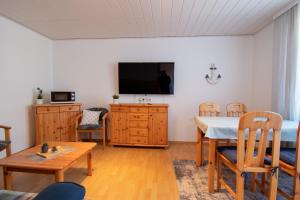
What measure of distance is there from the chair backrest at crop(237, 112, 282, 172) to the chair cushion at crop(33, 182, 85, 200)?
4.57 ft

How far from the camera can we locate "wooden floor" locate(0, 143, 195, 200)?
215 centimetres

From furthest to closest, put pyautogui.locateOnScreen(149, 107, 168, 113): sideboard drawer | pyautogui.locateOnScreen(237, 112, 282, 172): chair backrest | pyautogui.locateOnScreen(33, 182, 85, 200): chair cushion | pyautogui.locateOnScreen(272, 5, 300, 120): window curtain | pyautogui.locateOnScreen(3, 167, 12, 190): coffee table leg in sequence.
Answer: pyautogui.locateOnScreen(149, 107, 168, 113): sideboard drawer → pyautogui.locateOnScreen(272, 5, 300, 120): window curtain → pyautogui.locateOnScreen(3, 167, 12, 190): coffee table leg → pyautogui.locateOnScreen(237, 112, 282, 172): chair backrest → pyautogui.locateOnScreen(33, 182, 85, 200): chair cushion

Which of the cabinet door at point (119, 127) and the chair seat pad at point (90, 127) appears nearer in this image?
the chair seat pad at point (90, 127)

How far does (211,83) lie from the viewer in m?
4.06

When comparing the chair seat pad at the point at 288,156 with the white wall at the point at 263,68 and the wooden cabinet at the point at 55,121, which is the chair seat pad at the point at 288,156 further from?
the wooden cabinet at the point at 55,121

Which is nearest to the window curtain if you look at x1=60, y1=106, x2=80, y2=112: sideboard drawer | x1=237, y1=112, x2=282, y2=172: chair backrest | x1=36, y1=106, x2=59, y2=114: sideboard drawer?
x1=237, y1=112, x2=282, y2=172: chair backrest

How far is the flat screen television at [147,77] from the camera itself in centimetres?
396

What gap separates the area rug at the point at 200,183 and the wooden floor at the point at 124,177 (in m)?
0.11

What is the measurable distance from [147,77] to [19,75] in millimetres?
2439

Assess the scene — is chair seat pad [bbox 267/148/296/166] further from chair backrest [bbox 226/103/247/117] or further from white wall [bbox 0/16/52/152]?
white wall [bbox 0/16/52/152]

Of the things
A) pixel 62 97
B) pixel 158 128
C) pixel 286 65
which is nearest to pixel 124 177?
pixel 158 128

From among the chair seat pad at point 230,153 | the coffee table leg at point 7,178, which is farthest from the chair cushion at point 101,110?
the chair seat pad at point 230,153

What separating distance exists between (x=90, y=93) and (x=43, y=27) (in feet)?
5.27

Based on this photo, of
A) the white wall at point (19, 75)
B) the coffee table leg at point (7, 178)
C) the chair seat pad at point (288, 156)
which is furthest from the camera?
the white wall at point (19, 75)
